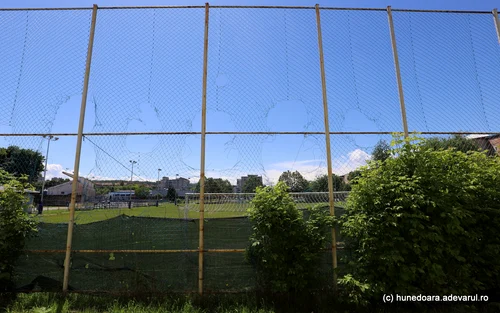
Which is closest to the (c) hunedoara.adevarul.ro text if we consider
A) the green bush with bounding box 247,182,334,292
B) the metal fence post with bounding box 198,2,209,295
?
the green bush with bounding box 247,182,334,292

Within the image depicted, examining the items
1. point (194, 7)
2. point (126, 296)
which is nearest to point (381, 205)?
point (126, 296)

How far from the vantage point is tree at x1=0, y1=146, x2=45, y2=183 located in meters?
5.61

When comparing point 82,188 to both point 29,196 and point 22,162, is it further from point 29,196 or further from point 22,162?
point 22,162

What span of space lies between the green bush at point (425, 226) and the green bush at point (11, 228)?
5738mm

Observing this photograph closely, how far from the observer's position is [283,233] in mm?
4586

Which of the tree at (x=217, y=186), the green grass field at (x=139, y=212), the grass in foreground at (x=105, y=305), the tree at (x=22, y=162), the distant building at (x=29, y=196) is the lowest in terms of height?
the grass in foreground at (x=105, y=305)

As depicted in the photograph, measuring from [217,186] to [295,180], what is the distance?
5.18 ft

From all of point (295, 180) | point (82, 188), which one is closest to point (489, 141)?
point (295, 180)

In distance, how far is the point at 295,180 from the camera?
5.49 metres

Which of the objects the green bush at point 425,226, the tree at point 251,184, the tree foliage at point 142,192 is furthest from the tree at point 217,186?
the green bush at point 425,226

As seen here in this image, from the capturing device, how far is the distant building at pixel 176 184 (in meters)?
5.32

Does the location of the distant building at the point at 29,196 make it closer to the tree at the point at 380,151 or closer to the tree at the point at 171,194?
the tree at the point at 171,194

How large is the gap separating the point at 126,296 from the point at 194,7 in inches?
236

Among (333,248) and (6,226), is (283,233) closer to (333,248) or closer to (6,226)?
(333,248)
